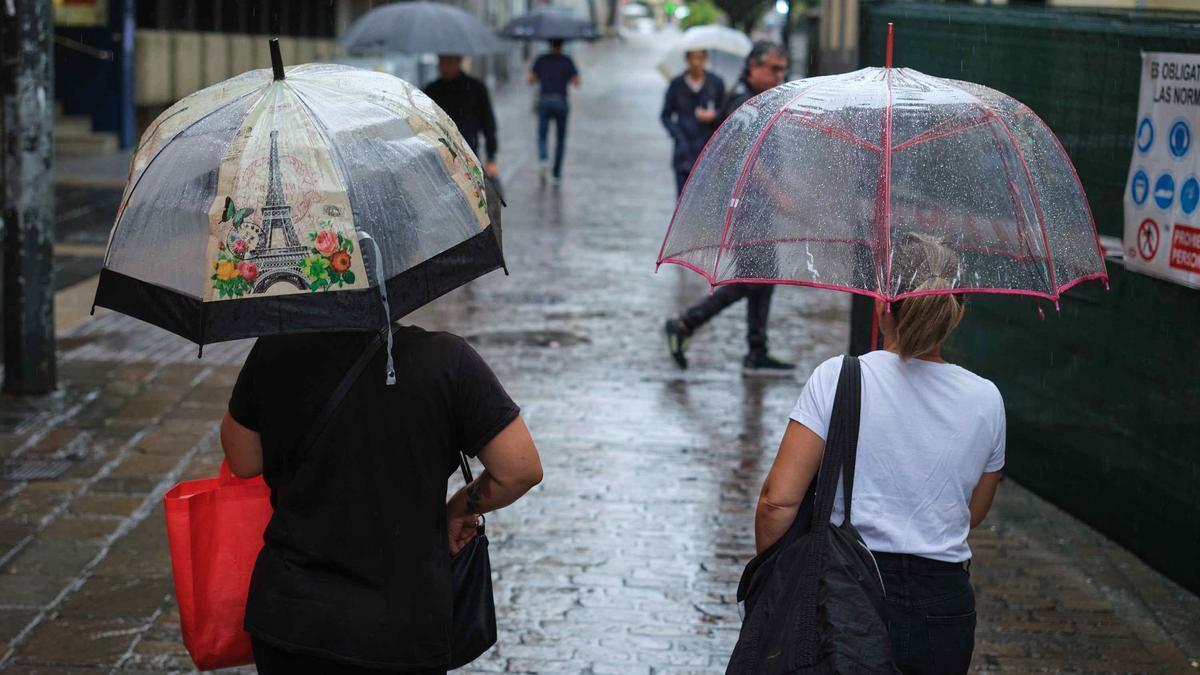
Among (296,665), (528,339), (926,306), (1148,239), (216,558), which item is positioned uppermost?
(926,306)

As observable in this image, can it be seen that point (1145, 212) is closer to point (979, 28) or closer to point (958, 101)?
point (979, 28)

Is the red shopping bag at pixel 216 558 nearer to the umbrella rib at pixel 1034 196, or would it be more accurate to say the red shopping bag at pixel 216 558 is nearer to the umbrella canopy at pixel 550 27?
the umbrella rib at pixel 1034 196

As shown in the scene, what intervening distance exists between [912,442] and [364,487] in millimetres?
1149

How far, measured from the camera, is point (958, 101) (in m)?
3.51

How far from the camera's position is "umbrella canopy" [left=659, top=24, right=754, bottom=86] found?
1446cm

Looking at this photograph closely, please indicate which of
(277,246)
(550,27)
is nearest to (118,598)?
(277,246)

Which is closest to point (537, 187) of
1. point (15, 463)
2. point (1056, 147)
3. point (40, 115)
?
point (40, 115)

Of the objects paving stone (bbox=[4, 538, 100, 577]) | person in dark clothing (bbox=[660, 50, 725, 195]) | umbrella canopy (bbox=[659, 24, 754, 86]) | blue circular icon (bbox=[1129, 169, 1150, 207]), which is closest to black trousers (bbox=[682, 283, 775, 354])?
umbrella canopy (bbox=[659, 24, 754, 86])

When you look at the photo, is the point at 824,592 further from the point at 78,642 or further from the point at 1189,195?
the point at 1189,195

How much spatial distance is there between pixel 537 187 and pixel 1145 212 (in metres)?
13.7

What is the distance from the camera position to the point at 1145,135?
6.00 metres

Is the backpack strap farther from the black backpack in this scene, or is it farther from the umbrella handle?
the umbrella handle

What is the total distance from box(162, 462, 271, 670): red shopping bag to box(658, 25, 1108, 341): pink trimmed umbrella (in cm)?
128

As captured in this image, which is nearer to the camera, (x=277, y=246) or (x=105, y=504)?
(x=277, y=246)
